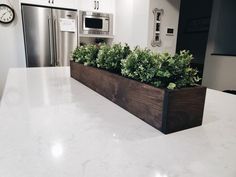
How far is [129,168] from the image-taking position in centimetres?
43

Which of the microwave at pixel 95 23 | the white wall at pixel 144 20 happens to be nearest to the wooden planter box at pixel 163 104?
the white wall at pixel 144 20

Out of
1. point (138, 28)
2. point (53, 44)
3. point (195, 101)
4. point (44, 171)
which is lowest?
point (44, 171)

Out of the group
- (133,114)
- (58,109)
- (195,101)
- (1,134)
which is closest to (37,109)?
(58,109)

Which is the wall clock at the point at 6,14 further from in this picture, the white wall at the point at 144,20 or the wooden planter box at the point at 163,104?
the wooden planter box at the point at 163,104

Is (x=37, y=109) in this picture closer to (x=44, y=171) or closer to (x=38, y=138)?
(x=38, y=138)

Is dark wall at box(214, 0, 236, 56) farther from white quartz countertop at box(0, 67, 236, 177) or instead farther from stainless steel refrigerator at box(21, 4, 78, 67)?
white quartz countertop at box(0, 67, 236, 177)

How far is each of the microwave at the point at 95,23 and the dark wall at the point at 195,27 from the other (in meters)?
1.46

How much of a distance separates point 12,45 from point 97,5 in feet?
5.51

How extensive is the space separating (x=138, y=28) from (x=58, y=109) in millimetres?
2578

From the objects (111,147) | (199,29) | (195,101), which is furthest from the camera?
(199,29)

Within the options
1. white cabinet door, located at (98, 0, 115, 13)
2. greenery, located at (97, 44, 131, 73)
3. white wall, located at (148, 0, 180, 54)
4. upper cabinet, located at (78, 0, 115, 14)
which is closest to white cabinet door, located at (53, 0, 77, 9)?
upper cabinet, located at (78, 0, 115, 14)

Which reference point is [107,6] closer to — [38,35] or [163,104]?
[38,35]

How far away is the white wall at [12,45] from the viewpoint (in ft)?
10.2

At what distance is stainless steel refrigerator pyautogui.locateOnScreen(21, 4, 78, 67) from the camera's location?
2922mm
